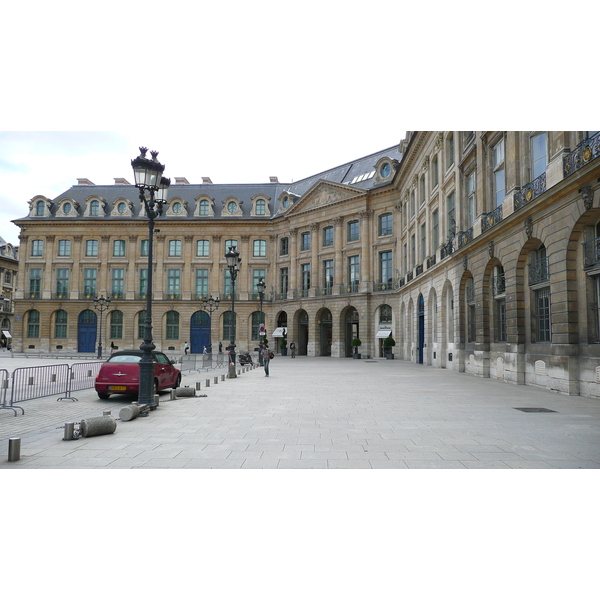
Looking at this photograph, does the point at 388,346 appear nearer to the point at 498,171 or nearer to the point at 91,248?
the point at 498,171

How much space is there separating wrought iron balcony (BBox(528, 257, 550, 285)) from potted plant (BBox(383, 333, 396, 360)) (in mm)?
24040

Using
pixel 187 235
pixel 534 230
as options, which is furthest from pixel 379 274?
pixel 534 230

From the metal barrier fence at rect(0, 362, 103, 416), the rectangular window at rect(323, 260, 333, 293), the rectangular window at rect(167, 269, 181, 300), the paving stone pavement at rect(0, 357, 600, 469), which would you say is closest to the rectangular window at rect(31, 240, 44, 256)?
the rectangular window at rect(167, 269, 181, 300)

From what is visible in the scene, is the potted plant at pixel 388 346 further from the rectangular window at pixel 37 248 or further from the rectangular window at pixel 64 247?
the rectangular window at pixel 37 248

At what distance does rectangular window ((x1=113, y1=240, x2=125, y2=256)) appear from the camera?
59406 millimetres

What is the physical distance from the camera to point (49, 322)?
59.1 meters

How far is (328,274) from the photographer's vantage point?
5066cm

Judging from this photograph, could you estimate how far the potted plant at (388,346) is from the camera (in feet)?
137

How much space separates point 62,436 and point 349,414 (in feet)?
19.4

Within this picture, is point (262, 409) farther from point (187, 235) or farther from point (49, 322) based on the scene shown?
point (49, 322)

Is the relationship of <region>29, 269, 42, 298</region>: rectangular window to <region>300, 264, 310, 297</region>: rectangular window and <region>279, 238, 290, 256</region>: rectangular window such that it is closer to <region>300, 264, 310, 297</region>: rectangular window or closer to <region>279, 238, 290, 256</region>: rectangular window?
<region>279, 238, 290, 256</region>: rectangular window

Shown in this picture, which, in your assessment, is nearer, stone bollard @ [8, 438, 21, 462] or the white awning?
stone bollard @ [8, 438, 21, 462]

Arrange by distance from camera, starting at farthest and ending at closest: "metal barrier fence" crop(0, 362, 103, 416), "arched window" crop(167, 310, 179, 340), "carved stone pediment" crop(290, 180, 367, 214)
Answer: "arched window" crop(167, 310, 179, 340)
"carved stone pediment" crop(290, 180, 367, 214)
"metal barrier fence" crop(0, 362, 103, 416)

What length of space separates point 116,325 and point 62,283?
8408mm
